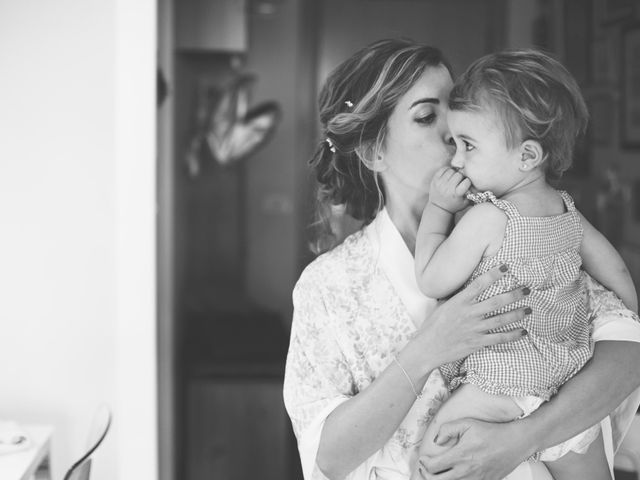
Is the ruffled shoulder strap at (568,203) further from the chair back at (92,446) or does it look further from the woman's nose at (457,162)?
the chair back at (92,446)

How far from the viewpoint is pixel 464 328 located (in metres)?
1.36

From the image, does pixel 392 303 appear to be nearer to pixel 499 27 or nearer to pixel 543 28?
pixel 543 28

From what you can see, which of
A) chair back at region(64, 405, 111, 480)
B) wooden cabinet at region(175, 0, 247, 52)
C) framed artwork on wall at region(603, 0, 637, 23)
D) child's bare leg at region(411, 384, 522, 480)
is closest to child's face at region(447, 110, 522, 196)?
child's bare leg at region(411, 384, 522, 480)

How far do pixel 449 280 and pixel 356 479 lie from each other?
0.41 meters

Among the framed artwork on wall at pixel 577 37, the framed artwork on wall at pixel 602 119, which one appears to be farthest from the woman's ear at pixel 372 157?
the framed artwork on wall at pixel 577 37

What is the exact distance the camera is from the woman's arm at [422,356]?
4.47 ft

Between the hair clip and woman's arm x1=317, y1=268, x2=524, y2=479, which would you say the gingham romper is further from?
the hair clip

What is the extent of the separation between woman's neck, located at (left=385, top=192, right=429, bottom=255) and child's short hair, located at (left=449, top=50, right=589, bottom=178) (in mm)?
252

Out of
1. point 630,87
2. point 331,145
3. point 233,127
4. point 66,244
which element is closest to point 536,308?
point 331,145

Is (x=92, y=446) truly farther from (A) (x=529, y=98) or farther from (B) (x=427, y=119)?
(A) (x=529, y=98)

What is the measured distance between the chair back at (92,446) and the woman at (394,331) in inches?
18.1

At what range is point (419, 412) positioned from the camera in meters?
→ 1.50

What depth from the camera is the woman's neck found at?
1.63m

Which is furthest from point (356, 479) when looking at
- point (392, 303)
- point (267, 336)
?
point (267, 336)
